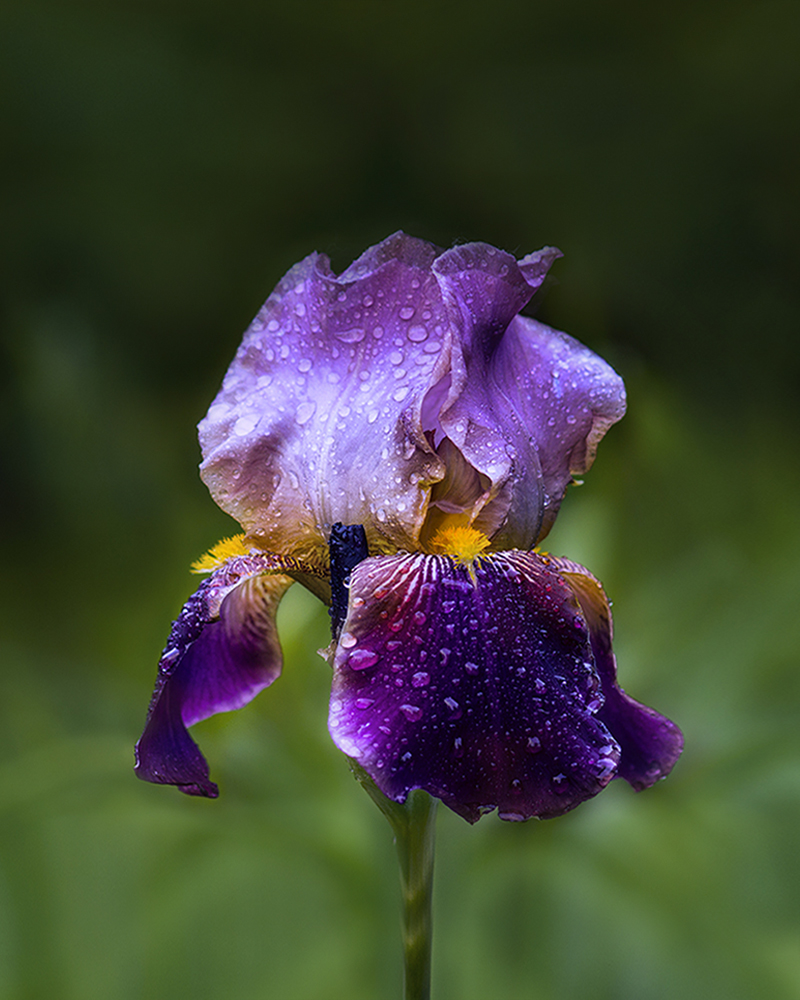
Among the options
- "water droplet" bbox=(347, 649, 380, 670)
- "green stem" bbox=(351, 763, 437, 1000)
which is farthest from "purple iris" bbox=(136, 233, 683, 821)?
"green stem" bbox=(351, 763, 437, 1000)

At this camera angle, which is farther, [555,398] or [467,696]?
[555,398]

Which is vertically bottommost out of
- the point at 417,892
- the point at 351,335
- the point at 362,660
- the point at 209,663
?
the point at 417,892

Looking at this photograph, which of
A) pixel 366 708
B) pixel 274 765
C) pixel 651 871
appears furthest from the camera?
pixel 274 765

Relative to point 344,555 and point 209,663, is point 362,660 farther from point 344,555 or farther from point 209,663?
point 209,663

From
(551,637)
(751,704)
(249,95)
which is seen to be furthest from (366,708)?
(249,95)

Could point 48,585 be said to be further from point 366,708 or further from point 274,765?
point 366,708

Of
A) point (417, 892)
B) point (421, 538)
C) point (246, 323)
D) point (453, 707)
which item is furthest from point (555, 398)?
point (246, 323)
